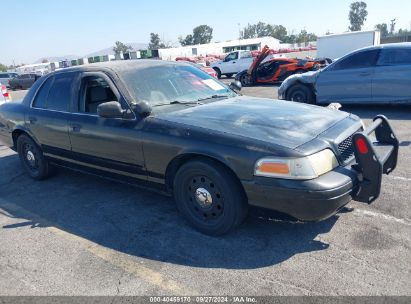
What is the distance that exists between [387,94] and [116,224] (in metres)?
7.14

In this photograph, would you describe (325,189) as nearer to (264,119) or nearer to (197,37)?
Result: (264,119)

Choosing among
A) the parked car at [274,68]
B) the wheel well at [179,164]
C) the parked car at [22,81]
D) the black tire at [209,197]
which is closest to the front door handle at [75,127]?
the wheel well at [179,164]

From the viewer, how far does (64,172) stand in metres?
5.91

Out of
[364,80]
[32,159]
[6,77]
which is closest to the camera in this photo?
[32,159]

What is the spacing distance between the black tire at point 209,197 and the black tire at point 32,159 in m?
2.70

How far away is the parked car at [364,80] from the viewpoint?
27.3 feet

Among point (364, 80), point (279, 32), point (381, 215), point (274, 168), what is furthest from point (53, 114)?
point (279, 32)

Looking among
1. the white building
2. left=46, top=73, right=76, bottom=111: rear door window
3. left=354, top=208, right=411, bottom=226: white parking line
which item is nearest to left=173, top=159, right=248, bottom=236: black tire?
left=354, top=208, right=411, bottom=226: white parking line

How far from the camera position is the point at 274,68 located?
16.6 metres

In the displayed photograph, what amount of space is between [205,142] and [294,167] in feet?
2.68

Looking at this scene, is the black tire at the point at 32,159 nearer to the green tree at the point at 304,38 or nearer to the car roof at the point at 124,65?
the car roof at the point at 124,65

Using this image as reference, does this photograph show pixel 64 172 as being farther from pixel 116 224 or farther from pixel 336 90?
pixel 336 90

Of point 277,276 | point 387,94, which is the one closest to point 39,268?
point 277,276

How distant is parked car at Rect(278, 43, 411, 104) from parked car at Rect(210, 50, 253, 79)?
12.7m
